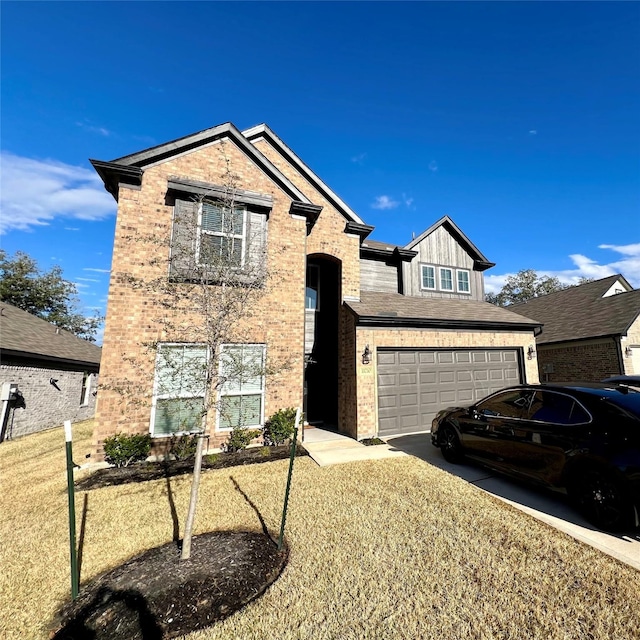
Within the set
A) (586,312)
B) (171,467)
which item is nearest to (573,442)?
(171,467)

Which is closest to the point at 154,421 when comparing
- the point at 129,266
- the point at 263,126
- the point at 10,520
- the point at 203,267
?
the point at 10,520

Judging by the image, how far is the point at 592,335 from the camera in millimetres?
14711

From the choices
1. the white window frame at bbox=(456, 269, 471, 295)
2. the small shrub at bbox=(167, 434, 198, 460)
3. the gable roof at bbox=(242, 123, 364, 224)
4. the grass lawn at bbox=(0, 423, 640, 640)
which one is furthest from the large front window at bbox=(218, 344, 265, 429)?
the white window frame at bbox=(456, 269, 471, 295)

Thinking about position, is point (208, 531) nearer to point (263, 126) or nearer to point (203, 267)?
point (203, 267)

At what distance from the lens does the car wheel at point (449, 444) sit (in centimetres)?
660

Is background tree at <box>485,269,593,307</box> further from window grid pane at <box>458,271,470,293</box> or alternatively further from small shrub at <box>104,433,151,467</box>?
small shrub at <box>104,433,151,467</box>

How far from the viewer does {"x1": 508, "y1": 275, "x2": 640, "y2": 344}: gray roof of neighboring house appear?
14555mm

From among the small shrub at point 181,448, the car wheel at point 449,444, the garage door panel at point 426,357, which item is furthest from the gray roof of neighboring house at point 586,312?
the small shrub at point 181,448

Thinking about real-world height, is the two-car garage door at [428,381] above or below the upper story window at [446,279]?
below

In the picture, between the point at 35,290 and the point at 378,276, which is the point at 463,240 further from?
the point at 35,290

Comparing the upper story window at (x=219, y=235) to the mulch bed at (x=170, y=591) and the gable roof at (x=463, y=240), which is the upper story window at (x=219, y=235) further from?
the gable roof at (x=463, y=240)

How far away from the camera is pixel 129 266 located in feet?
24.6

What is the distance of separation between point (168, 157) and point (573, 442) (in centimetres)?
1061

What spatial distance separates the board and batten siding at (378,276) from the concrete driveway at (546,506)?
22.5 ft
